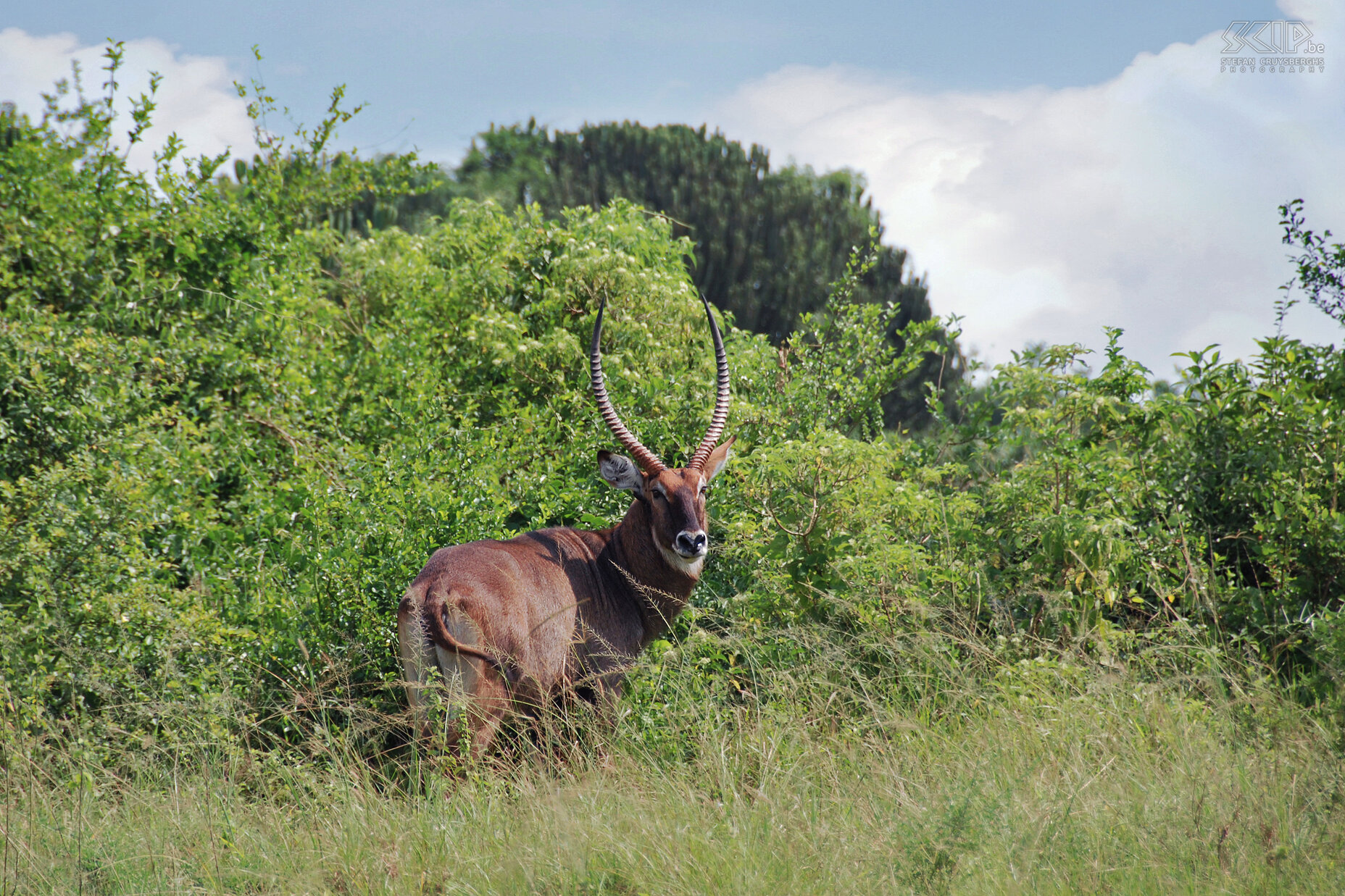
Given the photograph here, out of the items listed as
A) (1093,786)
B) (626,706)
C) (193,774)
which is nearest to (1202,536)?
(1093,786)

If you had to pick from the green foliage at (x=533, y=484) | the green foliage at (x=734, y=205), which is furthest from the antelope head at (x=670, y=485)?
the green foliage at (x=734, y=205)

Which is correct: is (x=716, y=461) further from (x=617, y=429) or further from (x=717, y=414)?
(x=617, y=429)

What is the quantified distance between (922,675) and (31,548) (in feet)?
14.8

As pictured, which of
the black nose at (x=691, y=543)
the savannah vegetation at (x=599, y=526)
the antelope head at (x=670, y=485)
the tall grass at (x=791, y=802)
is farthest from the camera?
the antelope head at (x=670, y=485)

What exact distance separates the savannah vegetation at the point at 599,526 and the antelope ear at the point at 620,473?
0.77 meters

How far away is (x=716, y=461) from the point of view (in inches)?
225

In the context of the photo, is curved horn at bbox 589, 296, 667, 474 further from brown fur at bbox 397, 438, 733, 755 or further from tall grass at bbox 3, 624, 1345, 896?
tall grass at bbox 3, 624, 1345, 896

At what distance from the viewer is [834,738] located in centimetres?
426

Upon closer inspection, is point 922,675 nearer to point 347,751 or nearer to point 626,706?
point 626,706

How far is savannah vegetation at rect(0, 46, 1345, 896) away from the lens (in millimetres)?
3484

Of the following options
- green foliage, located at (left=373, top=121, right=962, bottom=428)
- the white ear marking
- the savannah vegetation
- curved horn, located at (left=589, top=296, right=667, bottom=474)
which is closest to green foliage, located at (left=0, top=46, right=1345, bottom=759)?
the savannah vegetation

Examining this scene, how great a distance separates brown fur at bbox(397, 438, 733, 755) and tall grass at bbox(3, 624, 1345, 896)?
0.25m

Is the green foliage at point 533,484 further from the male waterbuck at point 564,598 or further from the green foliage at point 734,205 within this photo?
the green foliage at point 734,205

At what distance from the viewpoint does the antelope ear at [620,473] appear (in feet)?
17.8
